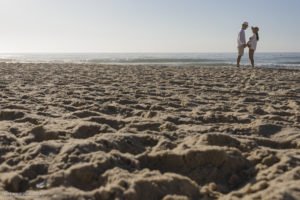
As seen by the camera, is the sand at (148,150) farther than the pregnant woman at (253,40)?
No

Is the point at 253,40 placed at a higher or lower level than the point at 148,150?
higher

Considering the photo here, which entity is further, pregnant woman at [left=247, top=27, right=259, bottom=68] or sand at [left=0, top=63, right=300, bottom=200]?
pregnant woman at [left=247, top=27, right=259, bottom=68]

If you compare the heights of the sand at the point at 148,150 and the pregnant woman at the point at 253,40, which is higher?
the pregnant woman at the point at 253,40

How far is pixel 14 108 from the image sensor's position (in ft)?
12.4

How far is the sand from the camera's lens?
181 cm

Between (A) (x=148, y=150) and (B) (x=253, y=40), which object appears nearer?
(A) (x=148, y=150)

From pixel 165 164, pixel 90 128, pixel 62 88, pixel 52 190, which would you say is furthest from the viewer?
pixel 62 88

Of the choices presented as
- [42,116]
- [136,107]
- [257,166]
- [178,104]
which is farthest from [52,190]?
[178,104]

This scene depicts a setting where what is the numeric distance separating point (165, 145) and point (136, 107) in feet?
5.25

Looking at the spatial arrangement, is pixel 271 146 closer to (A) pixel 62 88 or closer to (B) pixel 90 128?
(B) pixel 90 128

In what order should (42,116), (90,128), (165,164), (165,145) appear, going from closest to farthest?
(165,164), (165,145), (90,128), (42,116)

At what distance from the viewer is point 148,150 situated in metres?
2.40

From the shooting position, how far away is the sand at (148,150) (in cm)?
181

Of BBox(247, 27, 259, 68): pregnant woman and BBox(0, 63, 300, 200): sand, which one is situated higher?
BBox(247, 27, 259, 68): pregnant woman
